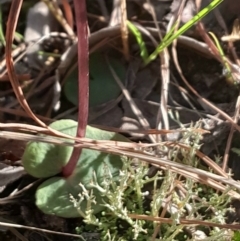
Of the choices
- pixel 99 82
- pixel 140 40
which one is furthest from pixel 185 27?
pixel 99 82

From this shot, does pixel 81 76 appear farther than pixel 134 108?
No

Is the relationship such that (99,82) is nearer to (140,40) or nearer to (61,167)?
(140,40)

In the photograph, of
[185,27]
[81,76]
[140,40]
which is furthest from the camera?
[140,40]

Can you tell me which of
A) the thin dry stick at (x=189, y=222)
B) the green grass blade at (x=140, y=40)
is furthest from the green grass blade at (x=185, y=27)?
the thin dry stick at (x=189, y=222)

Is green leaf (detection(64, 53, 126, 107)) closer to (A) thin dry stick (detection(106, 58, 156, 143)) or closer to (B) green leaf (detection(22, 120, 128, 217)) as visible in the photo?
(A) thin dry stick (detection(106, 58, 156, 143))

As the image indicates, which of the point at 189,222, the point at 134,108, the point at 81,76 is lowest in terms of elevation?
the point at 189,222
